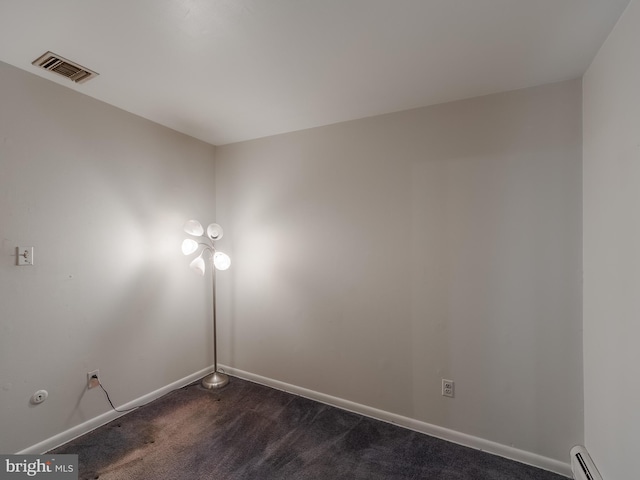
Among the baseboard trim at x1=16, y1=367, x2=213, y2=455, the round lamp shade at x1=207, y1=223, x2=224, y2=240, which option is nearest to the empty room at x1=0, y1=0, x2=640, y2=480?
the baseboard trim at x1=16, y1=367, x2=213, y2=455

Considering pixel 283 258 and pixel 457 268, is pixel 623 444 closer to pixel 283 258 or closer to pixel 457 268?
pixel 457 268

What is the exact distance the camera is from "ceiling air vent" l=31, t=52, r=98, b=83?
5.51ft

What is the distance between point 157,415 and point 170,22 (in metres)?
2.66

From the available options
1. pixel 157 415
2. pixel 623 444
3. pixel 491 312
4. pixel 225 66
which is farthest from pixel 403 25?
pixel 157 415

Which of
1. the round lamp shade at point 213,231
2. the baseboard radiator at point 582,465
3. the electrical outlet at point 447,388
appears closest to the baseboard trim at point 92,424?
the round lamp shade at point 213,231

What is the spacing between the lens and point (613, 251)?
1436mm

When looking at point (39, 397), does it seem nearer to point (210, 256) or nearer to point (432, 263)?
point (210, 256)

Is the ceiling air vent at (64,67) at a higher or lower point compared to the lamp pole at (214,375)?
higher

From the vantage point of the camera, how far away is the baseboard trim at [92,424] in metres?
1.85

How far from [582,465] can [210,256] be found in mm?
3152

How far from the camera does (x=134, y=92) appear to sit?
206 cm

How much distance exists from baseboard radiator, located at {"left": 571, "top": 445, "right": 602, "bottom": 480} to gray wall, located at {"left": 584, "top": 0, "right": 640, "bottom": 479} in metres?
0.04

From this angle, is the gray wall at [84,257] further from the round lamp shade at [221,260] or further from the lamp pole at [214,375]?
the round lamp shade at [221,260]

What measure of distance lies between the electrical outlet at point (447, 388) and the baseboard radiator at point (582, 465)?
0.68m
